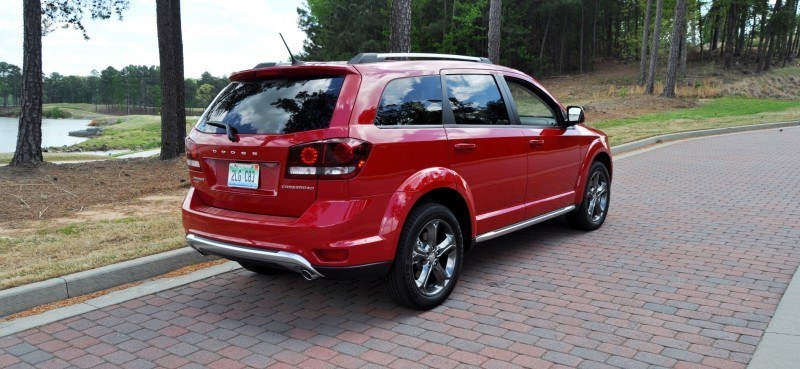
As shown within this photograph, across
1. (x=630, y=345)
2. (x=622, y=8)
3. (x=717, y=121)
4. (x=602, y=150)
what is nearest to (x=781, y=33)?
(x=622, y=8)

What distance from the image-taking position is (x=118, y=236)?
6.16m

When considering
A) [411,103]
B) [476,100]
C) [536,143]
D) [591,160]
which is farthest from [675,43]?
[411,103]

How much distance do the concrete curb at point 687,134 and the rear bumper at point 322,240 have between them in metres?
11.2

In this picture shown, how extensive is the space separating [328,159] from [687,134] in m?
16.4

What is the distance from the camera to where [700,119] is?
2225cm

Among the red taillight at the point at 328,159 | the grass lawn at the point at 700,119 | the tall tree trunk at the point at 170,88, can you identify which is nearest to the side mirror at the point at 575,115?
the red taillight at the point at 328,159

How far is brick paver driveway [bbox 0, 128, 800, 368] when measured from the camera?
11.8 feet

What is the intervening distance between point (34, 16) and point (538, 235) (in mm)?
9761

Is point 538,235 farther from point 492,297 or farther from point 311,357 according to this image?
point 311,357

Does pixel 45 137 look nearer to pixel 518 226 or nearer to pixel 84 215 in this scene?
pixel 84 215

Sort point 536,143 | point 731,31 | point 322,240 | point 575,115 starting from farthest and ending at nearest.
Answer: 1. point 731,31
2. point 575,115
3. point 536,143
4. point 322,240

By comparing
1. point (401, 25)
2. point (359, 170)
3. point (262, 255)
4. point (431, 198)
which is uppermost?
point (401, 25)

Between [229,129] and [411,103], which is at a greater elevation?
[411,103]

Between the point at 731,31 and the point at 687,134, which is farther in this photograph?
the point at 731,31
